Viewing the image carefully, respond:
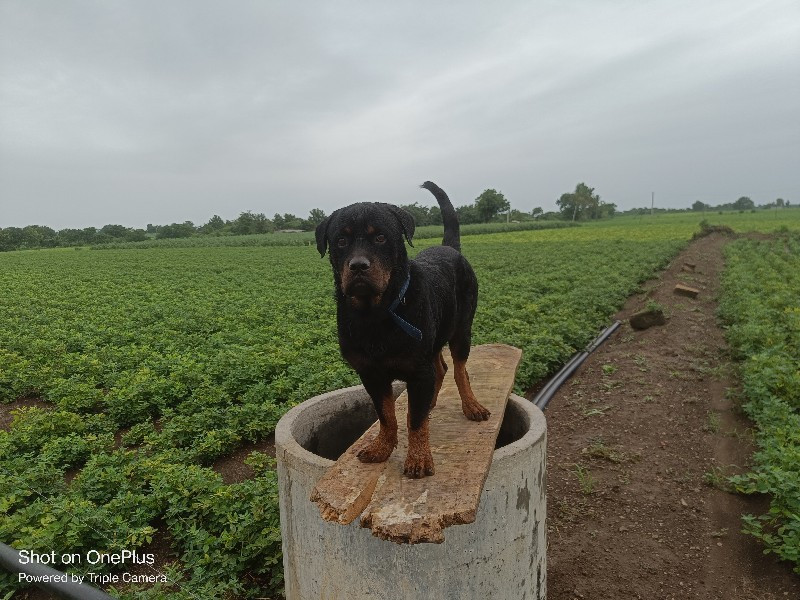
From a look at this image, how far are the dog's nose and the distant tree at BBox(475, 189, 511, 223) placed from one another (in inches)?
3625

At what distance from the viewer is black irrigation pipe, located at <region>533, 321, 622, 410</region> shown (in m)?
7.10

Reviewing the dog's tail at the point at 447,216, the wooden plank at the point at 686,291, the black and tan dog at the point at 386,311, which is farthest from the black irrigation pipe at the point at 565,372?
the wooden plank at the point at 686,291

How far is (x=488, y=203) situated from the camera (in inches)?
3607

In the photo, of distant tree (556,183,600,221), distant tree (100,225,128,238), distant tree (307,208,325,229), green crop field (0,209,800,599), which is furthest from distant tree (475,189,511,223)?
green crop field (0,209,800,599)

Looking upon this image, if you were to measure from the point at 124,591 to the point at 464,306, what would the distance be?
9.90ft

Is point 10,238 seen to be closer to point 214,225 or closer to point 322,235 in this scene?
point 214,225

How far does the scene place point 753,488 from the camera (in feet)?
15.3

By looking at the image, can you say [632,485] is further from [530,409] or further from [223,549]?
[223,549]

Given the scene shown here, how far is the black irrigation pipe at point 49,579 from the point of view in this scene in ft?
9.21

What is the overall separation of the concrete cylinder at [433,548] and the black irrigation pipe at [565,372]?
382 centimetres

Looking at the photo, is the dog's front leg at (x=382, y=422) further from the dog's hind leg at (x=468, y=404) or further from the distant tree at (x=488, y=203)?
the distant tree at (x=488, y=203)

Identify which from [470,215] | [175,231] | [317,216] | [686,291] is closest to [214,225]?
[175,231]

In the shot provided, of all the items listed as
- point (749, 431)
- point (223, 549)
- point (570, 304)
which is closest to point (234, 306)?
point (570, 304)

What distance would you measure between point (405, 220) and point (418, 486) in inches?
49.2
